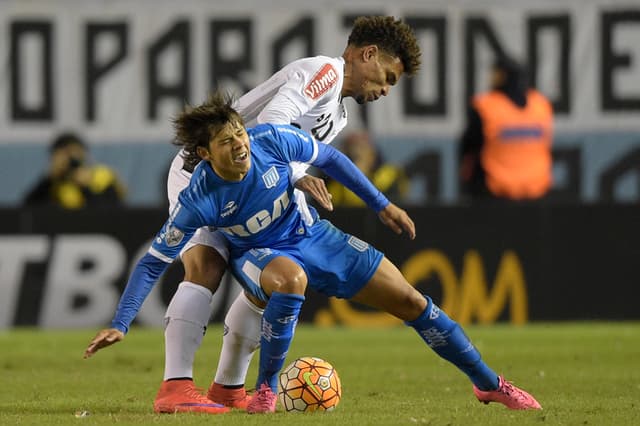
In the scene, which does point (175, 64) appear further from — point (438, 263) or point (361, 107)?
point (438, 263)

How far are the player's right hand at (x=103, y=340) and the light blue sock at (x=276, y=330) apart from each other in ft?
2.42

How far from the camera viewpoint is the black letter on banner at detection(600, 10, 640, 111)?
15266 millimetres

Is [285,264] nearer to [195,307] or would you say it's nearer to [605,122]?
[195,307]

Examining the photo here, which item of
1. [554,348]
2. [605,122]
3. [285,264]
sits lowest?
[554,348]

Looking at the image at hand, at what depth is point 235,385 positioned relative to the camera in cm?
753

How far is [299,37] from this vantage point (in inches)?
597

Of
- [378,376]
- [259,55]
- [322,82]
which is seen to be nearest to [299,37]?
[259,55]

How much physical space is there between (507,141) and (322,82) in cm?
669

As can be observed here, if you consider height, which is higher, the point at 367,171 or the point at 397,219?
the point at 367,171

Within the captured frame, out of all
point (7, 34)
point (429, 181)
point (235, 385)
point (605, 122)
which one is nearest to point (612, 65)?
point (605, 122)

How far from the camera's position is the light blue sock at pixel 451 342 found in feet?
23.4

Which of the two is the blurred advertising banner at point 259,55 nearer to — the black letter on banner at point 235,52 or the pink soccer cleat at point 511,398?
the black letter on banner at point 235,52

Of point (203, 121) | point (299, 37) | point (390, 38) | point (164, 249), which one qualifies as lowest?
point (164, 249)

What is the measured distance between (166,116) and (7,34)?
1.78m
